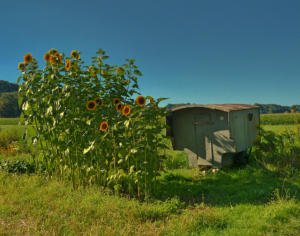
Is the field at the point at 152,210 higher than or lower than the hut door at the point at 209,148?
lower

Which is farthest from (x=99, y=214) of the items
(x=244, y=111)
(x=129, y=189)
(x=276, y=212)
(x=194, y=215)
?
(x=244, y=111)

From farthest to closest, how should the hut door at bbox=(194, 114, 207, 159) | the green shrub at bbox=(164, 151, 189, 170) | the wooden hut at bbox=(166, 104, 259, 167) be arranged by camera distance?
1. the green shrub at bbox=(164, 151, 189, 170)
2. the hut door at bbox=(194, 114, 207, 159)
3. the wooden hut at bbox=(166, 104, 259, 167)

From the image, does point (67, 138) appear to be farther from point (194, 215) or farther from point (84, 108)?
point (194, 215)

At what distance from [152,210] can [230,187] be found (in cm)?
259

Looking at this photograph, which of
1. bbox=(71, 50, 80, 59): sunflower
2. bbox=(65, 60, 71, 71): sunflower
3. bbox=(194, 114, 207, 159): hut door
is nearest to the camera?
bbox=(65, 60, 71, 71): sunflower

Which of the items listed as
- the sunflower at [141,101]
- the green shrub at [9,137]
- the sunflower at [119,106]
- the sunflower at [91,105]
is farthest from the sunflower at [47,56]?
the green shrub at [9,137]

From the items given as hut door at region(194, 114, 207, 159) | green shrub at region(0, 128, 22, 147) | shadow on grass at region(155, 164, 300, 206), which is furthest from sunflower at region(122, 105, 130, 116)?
green shrub at region(0, 128, 22, 147)

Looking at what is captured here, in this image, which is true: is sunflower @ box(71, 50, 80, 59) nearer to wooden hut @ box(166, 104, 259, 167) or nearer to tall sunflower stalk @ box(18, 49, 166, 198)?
tall sunflower stalk @ box(18, 49, 166, 198)

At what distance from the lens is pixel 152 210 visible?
4.31 m

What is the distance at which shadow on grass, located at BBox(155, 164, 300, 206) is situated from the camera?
5.27m

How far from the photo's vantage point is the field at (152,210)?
12.1ft

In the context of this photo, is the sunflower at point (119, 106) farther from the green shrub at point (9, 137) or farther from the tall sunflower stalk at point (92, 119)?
the green shrub at point (9, 137)

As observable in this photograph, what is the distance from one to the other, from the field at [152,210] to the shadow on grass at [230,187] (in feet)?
0.07

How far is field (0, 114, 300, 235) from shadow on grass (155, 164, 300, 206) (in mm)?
21
